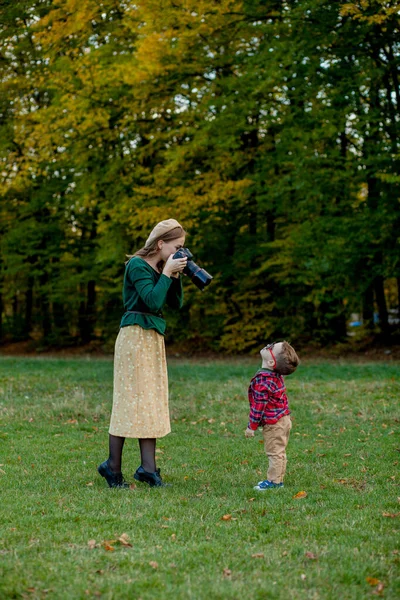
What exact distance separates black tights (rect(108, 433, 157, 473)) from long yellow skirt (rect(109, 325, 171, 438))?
0.29ft

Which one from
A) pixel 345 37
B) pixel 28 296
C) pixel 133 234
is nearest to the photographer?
pixel 345 37

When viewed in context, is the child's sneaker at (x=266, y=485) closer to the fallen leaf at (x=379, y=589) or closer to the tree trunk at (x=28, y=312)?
the fallen leaf at (x=379, y=589)

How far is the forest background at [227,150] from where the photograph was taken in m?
18.7

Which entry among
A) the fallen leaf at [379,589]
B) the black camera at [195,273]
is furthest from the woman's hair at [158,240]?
the fallen leaf at [379,589]

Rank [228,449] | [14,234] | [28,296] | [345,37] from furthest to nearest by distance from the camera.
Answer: [28,296], [14,234], [345,37], [228,449]

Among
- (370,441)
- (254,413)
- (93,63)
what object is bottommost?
(370,441)

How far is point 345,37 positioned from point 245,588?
17184 mm

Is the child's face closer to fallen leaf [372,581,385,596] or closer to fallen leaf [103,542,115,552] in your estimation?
fallen leaf [103,542,115,552]

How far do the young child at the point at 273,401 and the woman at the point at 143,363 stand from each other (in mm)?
788

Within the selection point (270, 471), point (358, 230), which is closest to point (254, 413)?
point (270, 471)

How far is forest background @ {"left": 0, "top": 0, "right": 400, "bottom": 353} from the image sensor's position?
61.4 feet

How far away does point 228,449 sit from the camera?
8289 millimetres

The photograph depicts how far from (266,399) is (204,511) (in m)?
1.14

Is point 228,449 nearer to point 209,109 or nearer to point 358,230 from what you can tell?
point 358,230
